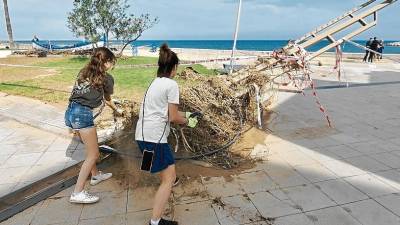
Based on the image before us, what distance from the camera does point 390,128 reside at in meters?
6.41

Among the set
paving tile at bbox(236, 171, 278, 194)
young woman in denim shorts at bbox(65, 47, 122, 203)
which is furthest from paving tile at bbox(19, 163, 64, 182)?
paving tile at bbox(236, 171, 278, 194)

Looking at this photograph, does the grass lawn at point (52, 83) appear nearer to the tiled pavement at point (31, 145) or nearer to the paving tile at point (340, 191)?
the tiled pavement at point (31, 145)

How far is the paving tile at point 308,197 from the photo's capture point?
360 cm

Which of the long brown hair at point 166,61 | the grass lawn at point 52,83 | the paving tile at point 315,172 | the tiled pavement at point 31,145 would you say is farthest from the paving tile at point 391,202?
the grass lawn at point 52,83

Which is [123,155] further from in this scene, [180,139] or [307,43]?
[307,43]

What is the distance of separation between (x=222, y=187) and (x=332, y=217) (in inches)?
52.3

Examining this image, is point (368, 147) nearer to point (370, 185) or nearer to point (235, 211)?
point (370, 185)

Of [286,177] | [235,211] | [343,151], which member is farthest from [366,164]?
[235,211]

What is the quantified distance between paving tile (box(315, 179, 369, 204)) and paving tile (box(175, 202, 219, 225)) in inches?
57.8

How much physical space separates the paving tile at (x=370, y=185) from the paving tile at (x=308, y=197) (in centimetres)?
55

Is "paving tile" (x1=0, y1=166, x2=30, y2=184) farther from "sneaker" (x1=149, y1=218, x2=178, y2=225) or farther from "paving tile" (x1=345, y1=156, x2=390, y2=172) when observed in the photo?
"paving tile" (x1=345, y1=156, x2=390, y2=172)

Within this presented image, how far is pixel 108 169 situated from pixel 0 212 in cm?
145

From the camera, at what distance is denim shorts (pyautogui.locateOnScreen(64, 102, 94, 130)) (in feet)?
11.4

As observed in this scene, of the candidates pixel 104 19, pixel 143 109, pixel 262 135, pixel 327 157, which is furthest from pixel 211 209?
pixel 104 19
